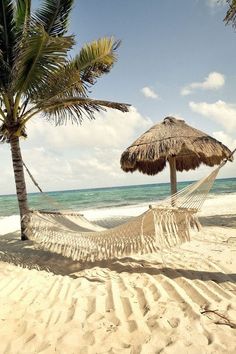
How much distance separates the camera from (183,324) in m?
1.77

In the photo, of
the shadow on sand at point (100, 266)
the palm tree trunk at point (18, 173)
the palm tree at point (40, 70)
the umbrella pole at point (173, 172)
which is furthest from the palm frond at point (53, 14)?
the shadow on sand at point (100, 266)

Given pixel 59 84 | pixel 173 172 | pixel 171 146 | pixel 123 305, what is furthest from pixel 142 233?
pixel 173 172

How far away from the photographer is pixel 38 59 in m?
4.14

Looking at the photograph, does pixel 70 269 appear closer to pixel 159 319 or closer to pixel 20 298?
pixel 20 298

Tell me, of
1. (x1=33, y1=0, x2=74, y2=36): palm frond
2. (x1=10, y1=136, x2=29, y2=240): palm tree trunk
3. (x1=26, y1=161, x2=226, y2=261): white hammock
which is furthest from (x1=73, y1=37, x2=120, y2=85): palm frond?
(x1=26, y1=161, x2=226, y2=261): white hammock

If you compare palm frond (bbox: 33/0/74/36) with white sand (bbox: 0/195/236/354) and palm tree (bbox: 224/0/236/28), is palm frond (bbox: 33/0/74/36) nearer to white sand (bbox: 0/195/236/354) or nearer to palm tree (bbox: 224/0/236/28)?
palm tree (bbox: 224/0/236/28)

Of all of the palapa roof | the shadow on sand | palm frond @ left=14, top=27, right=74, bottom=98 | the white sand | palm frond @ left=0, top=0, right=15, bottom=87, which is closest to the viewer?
the white sand

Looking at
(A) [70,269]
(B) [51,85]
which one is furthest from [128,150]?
(A) [70,269]

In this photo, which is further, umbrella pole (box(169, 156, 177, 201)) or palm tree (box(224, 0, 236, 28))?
umbrella pole (box(169, 156, 177, 201))

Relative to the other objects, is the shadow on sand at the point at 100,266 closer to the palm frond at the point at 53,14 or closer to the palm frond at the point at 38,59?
the palm frond at the point at 38,59

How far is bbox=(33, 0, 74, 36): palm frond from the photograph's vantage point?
4.73 m

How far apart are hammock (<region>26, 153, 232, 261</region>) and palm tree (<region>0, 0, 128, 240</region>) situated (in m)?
0.90

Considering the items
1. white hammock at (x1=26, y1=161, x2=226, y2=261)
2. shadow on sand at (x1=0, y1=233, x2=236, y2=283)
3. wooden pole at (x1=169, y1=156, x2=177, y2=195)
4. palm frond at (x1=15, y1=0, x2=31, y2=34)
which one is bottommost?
shadow on sand at (x1=0, y1=233, x2=236, y2=283)

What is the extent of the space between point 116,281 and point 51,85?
3.25 metres
